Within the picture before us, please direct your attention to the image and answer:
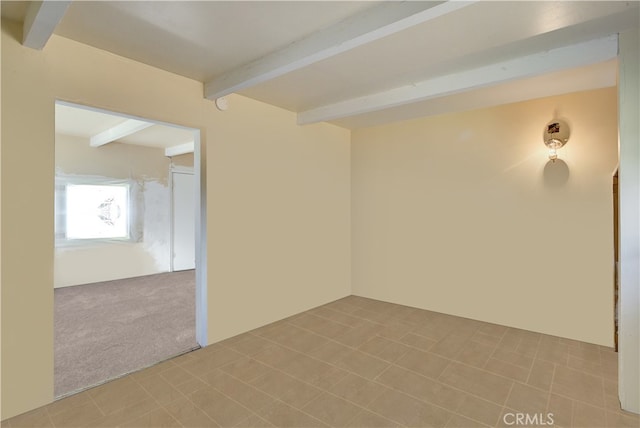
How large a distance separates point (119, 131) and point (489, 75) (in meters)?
4.82

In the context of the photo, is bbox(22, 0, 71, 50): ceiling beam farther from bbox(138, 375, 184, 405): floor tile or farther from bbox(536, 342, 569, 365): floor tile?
bbox(536, 342, 569, 365): floor tile

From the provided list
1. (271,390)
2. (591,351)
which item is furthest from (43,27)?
(591,351)

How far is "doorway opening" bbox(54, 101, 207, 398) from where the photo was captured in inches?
116

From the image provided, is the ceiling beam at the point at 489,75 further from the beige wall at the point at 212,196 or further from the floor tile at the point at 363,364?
the floor tile at the point at 363,364

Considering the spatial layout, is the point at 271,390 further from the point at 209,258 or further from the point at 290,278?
the point at 290,278

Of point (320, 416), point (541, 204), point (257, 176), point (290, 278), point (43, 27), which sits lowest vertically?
point (320, 416)

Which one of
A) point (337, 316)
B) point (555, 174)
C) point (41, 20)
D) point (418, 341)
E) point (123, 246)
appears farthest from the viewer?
point (123, 246)

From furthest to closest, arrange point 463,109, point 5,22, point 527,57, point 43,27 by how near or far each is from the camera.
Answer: point 463,109 < point 527,57 < point 5,22 < point 43,27

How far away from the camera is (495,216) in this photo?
11.8 ft

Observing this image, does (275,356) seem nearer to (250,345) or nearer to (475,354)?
(250,345)

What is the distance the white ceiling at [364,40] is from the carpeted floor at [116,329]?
8.05 feet

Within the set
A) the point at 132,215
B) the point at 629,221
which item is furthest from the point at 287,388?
the point at 132,215

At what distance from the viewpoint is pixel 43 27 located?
5.84 feet

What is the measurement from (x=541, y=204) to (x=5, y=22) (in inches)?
179
